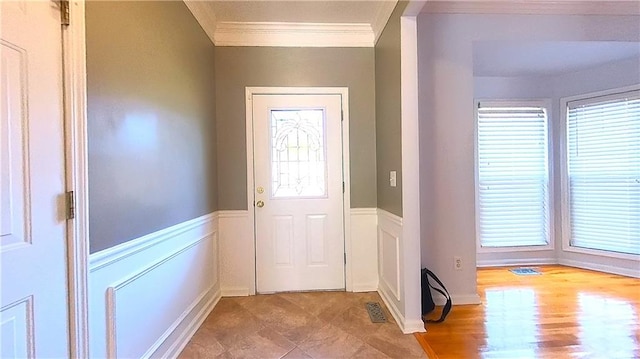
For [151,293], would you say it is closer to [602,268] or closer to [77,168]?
[77,168]

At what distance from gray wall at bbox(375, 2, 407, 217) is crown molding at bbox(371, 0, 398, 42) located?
50mm

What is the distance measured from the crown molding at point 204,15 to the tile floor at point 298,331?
2.41 meters

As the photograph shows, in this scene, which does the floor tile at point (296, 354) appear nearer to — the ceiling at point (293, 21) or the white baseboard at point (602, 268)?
the ceiling at point (293, 21)

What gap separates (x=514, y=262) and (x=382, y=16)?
3163 mm

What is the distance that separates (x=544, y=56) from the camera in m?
3.02

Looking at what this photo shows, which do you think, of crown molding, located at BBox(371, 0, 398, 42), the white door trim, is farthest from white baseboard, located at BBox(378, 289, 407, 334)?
crown molding, located at BBox(371, 0, 398, 42)

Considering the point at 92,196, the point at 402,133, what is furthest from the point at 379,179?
the point at 92,196

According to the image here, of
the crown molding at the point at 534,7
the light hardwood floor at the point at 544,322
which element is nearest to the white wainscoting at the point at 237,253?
the light hardwood floor at the point at 544,322

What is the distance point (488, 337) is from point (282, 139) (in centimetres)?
229

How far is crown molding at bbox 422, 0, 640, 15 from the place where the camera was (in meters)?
2.51

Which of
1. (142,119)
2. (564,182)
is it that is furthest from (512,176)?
(142,119)

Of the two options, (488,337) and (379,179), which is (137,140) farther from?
(488,337)

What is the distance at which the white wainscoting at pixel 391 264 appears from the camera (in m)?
2.23

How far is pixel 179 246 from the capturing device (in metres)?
2.00
